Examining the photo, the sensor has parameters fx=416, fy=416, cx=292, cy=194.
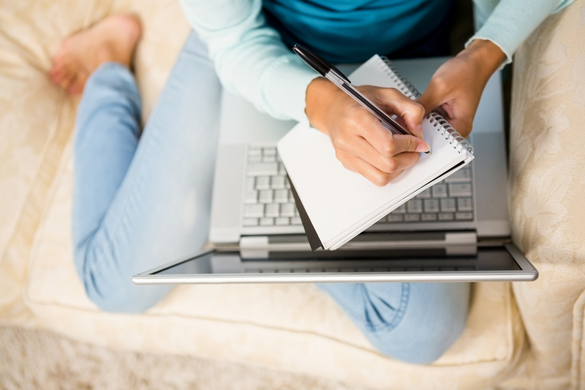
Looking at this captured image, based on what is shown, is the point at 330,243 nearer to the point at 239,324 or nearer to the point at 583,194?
the point at 583,194

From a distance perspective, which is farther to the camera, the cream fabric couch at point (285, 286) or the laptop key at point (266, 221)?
the laptop key at point (266, 221)

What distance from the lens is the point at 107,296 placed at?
86 cm

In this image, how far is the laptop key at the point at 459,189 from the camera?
2.01 feet

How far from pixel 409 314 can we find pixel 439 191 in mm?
234

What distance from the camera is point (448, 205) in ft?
2.01

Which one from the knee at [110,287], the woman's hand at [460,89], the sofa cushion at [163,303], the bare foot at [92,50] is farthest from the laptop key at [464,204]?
the bare foot at [92,50]

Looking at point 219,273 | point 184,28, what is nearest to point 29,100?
point 184,28

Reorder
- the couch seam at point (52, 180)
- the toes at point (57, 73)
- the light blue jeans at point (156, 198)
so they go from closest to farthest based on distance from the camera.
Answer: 1. the light blue jeans at point (156, 198)
2. the couch seam at point (52, 180)
3. the toes at point (57, 73)

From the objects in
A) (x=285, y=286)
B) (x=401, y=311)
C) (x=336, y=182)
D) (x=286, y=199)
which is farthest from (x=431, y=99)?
(x=285, y=286)

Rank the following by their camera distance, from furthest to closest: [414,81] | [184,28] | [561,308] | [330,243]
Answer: [184,28], [414,81], [561,308], [330,243]

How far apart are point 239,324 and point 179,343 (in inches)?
6.3

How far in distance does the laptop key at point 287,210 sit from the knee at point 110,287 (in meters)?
0.36

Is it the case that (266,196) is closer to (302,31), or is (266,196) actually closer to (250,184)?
(250,184)

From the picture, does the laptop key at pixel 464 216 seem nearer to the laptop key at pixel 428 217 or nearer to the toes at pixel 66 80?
the laptop key at pixel 428 217
